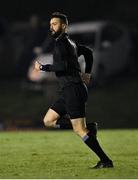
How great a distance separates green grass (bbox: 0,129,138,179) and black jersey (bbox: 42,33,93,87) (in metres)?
1.17

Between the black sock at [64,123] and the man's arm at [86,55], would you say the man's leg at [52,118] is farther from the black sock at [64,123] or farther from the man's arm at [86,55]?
the man's arm at [86,55]

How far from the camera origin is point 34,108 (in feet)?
84.5

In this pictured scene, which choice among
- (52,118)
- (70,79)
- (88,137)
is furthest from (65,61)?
(88,137)

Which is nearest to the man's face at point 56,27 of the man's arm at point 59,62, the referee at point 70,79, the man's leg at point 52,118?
the referee at point 70,79

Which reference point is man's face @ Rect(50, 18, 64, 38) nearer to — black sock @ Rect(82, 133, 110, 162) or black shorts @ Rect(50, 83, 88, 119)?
black shorts @ Rect(50, 83, 88, 119)

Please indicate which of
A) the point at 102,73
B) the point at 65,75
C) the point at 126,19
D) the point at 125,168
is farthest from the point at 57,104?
the point at 126,19

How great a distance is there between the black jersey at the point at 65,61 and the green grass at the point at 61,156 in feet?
3.85

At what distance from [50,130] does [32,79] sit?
235 inches

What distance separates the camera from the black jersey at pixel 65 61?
11.9 meters

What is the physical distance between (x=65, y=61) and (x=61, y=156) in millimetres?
2484

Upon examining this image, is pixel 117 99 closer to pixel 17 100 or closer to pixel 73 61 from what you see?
pixel 17 100

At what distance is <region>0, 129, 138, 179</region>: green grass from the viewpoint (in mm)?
11789

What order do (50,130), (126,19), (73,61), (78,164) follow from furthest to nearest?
1. (126,19)
2. (50,130)
3. (78,164)
4. (73,61)

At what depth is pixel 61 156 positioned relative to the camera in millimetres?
14008
